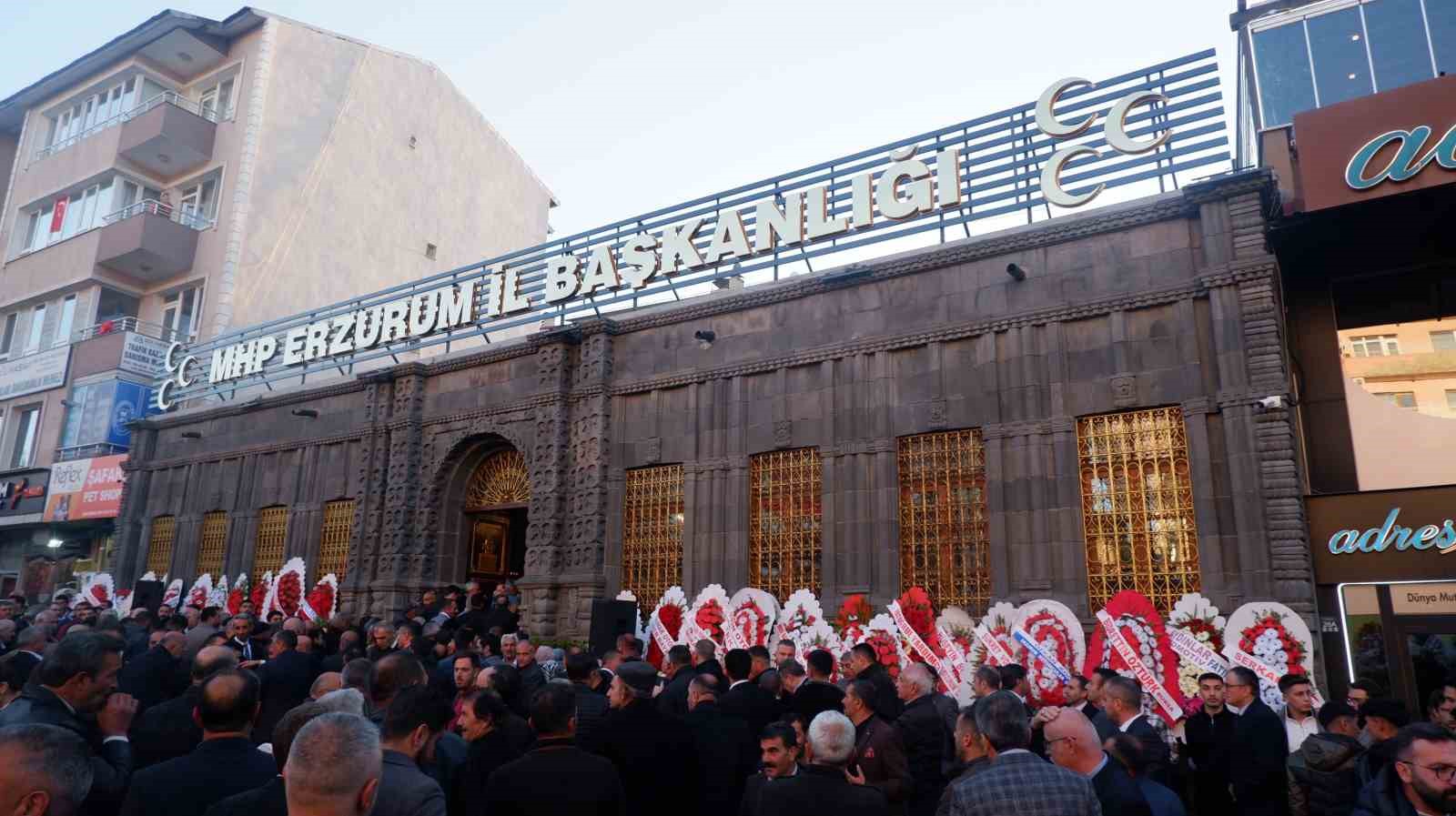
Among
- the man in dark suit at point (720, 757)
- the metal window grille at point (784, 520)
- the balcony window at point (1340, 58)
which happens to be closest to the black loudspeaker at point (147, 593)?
the metal window grille at point (784, 520)

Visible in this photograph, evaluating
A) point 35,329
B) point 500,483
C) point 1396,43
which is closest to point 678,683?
point 500,483

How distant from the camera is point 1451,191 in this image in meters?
12.5

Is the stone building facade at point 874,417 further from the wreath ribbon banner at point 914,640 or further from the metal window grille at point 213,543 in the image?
the metal window grille at point 213,543

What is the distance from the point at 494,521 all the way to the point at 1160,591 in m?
14.8

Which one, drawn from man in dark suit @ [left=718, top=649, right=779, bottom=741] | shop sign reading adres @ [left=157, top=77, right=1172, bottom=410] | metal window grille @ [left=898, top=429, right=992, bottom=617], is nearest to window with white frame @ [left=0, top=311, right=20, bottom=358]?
shop sign reading adres @ [left=157, top=77, right=1172, bottom=410]

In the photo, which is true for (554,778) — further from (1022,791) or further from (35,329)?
(35,329)

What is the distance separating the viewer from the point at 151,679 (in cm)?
791

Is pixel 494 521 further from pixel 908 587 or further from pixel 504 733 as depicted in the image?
pixel 504 733

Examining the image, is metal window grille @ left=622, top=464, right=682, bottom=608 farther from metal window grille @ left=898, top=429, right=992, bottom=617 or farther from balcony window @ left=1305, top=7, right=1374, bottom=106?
balcony window @ left=1305, top=7, right=1374, bottom=106

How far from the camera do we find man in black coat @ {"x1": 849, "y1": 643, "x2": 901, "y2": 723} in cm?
715

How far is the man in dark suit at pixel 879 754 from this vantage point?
5.79 metres

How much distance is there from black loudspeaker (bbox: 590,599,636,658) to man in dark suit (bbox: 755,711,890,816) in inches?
391

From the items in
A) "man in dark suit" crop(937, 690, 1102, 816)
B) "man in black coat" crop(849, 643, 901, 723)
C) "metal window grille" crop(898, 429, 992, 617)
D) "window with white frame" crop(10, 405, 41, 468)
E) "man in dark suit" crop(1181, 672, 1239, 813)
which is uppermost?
"window with white frame" crop(10, 405, 41, 468)

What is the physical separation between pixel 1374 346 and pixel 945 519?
8388 mm
